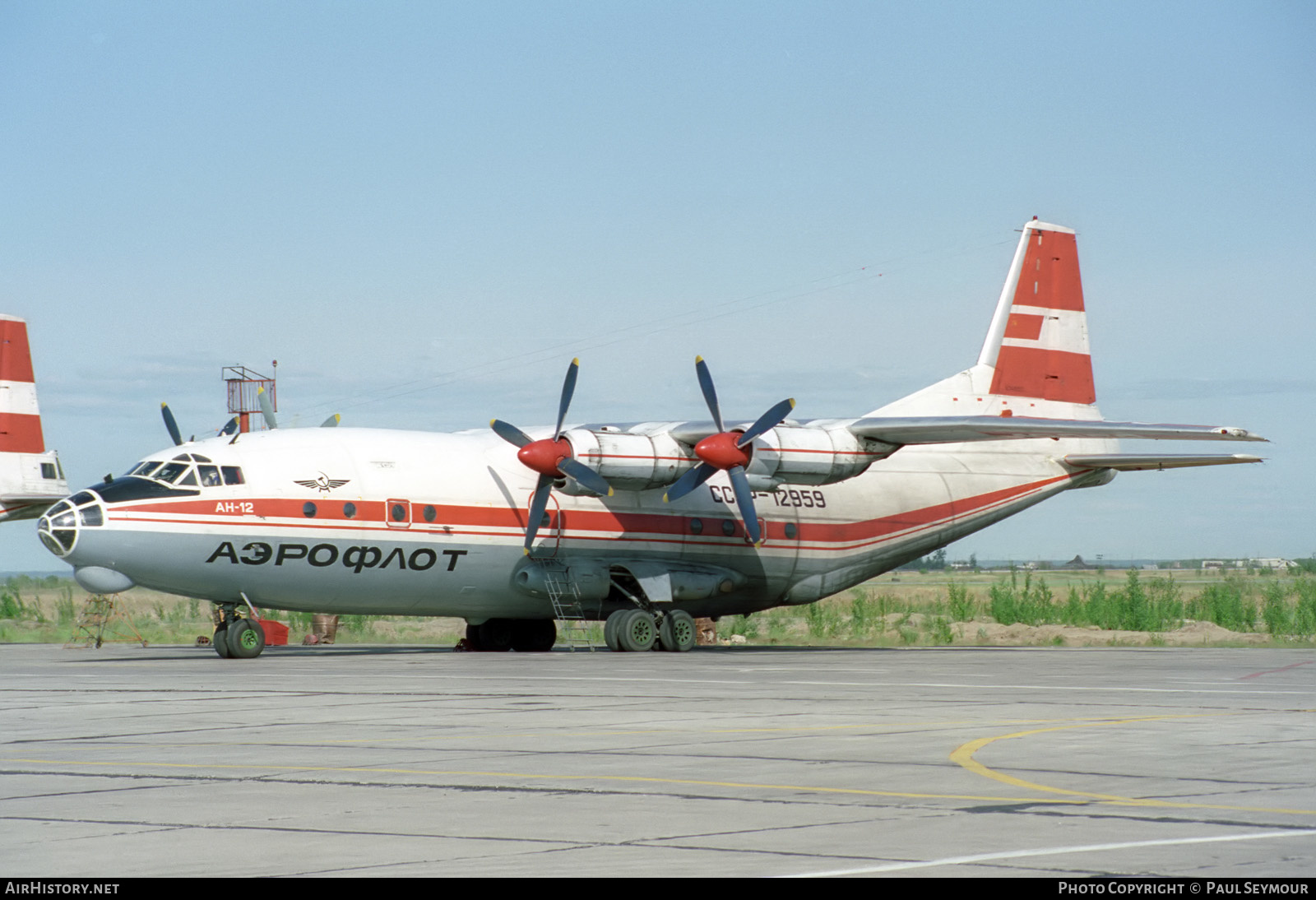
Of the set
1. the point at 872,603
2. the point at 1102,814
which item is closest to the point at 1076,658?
the point at 1102,814

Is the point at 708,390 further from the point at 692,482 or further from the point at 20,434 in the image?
the point at 20,434

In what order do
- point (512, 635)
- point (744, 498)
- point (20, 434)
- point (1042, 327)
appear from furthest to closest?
point (1042, 327)
point (20, 434)
point (512, 635)
point (744, 498)

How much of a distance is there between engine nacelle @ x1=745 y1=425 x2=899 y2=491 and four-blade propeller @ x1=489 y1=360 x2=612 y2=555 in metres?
3.32

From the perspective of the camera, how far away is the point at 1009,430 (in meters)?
30.3

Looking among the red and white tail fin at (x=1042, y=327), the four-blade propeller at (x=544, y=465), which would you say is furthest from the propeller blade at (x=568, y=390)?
the red and white tail fin at (x=1042, y=327)

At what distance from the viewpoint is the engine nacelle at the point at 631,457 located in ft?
100

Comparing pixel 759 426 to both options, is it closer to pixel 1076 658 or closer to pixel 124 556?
pixel 1076 658

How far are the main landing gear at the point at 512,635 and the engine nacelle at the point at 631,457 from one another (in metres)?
5.13

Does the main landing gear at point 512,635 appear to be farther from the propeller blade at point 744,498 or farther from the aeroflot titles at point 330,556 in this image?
the propeller blade at point 744,498

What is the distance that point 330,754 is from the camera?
12.8 meters

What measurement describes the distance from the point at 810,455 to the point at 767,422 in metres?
1.34

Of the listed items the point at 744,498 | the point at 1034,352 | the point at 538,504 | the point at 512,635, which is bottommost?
the point at 512,635

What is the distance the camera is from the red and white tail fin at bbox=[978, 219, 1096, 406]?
126ft

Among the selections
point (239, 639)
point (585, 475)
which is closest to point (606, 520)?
point (585, 475)
